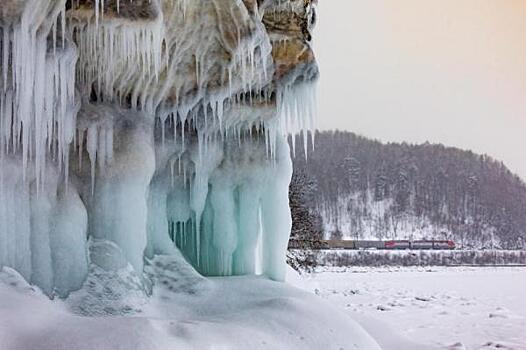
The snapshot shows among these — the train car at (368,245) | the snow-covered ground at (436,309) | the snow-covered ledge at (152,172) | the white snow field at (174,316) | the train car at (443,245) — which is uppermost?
the snow-covered ledge at (152,172)

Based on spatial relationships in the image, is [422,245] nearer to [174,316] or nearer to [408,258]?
[408,258]

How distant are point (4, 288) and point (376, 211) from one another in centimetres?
7981

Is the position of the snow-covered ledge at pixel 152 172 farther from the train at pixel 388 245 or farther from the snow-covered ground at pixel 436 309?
the train at pixel 388 245

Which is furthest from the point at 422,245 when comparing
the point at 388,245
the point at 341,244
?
the point at 341,244

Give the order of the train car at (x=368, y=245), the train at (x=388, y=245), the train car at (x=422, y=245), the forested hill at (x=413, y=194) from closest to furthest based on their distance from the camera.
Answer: the train at (x=388, y=245), the train car at (x=368, y=245), the train car at (x=422, y=245), the forested hill at (x=413, y=194)

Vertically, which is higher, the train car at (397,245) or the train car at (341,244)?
the train car at (341,244)

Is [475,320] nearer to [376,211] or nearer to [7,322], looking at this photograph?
[7,322]

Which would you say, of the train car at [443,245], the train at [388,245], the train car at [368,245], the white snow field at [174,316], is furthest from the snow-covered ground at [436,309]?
the train car at [443,245]

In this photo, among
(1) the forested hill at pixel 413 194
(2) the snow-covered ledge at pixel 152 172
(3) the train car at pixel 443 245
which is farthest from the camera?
(1) the forested hill at pixel 413 194

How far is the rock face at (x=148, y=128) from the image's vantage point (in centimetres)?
496

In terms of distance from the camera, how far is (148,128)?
6688 millimetres

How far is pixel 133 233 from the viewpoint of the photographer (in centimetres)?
628

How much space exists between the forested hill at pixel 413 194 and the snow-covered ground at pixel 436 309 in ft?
144

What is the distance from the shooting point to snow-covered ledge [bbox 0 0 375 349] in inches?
181
